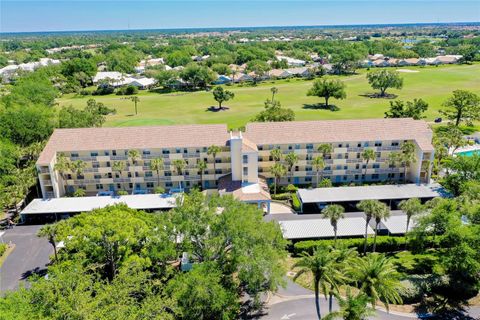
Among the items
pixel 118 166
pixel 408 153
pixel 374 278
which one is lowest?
pixel 118 166

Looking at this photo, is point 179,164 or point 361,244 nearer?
point 361,244

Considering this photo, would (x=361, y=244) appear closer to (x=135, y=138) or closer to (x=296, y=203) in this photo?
(x=296, y=203)

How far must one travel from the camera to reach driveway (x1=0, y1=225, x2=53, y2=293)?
50.4m

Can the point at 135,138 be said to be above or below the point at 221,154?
above

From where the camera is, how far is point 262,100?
154875 mm

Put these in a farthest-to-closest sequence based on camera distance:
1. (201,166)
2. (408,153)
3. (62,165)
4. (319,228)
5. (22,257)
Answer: (408,153)
(201,166)
(62,165)
(319,228)
(22,257)

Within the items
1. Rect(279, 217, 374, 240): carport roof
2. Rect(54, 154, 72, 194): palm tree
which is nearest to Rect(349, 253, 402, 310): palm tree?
Rect(279, 217, 374, 240): carport roof

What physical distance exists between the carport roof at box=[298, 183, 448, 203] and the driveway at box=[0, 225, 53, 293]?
4061 cm

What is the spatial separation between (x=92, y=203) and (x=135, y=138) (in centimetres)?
1424

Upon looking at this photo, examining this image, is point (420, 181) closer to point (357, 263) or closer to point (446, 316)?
point (446, 316)

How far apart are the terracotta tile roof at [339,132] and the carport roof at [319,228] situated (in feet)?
60.7

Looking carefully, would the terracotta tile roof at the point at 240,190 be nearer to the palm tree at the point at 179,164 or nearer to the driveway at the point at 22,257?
the palm tree at the point at 179,164

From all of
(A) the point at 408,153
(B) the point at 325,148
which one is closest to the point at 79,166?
(B) the point at 325,148

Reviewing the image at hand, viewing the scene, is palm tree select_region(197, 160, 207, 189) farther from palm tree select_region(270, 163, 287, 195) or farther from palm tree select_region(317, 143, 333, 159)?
palm tree select_region(317, 143, 333, 159)
